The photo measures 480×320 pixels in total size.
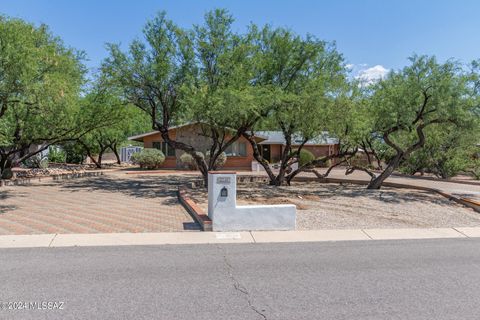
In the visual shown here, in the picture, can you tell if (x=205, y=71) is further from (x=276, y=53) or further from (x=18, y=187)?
(x=18, y=187)

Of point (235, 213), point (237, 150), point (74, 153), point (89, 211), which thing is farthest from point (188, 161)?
point (235, 213)

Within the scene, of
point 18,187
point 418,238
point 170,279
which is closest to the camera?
point 170,279

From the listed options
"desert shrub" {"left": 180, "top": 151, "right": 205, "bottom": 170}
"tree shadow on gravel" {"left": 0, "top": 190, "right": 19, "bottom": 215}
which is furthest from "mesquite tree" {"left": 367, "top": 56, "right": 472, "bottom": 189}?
"desert shrub" {"left": 180, "top": 151, "right": 205, "bottom": 170}

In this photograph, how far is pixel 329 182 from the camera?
76.5ft

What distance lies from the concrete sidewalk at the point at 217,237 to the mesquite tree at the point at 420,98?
21.6ft

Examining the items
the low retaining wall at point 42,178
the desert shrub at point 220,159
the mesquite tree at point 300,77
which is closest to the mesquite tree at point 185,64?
the mesquite tree at point 300,77

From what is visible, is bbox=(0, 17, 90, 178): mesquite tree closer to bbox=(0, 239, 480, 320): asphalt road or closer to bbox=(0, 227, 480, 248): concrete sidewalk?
bbox=(0, 227, 480, 248): concrete sidewalk

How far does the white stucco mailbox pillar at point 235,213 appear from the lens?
30.8 ft

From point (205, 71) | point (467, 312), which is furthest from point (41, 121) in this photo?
point (467, 312)

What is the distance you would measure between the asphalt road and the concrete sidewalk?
0.47 metres

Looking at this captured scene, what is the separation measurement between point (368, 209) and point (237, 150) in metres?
21.3

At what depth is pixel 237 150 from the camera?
109ft

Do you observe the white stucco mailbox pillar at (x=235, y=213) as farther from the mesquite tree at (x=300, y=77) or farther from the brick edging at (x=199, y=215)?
the mesquite tree at (x=300, y=77)

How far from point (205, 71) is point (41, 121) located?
9017mm
